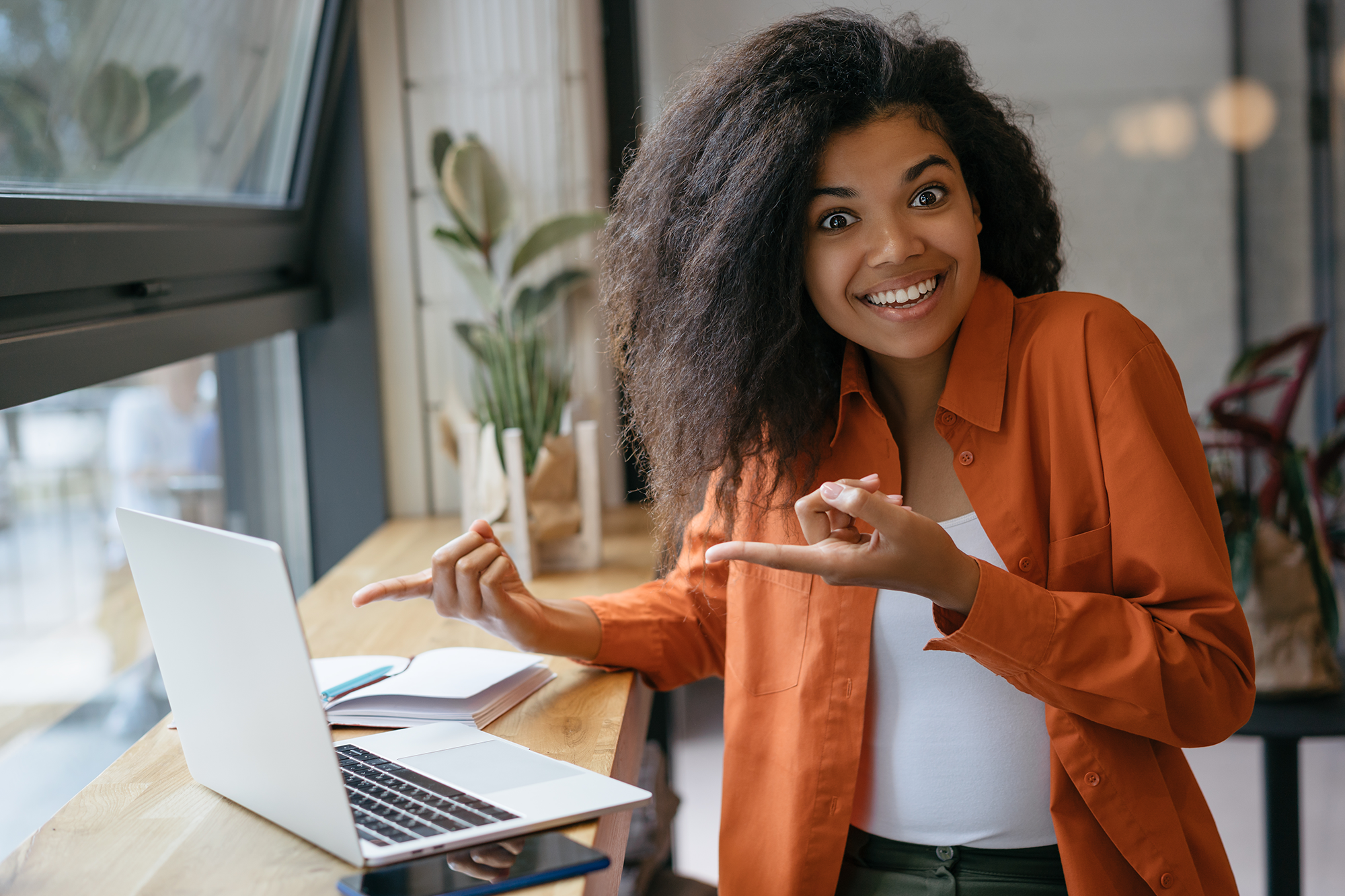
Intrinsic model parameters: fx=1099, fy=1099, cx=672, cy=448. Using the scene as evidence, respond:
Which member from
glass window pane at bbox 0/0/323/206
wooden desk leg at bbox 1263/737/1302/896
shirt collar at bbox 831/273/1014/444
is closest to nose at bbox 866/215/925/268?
shirt collar at bbox 831/273/1014/444

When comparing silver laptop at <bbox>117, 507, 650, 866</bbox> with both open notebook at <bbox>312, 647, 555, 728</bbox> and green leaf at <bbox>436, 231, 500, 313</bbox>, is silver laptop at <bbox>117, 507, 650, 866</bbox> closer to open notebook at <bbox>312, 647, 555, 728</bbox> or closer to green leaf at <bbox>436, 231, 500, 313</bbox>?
open notebook at <bbox>312, 647, 555, 728</bbox>

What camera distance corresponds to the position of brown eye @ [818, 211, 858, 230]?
1.19 m

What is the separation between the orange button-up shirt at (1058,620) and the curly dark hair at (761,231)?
0.22 ft

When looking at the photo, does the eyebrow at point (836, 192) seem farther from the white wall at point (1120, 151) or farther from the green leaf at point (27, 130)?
the white wall at point (1120, 151)

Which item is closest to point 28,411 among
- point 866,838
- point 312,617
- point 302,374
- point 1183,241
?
point 312,617

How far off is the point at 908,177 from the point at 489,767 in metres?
0.74

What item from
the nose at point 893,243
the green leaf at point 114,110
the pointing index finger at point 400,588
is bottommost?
the pointing index finger at point 400,588

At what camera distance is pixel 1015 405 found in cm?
117

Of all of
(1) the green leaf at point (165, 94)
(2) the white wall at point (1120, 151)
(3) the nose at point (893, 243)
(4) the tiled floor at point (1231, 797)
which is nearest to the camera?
(3) the nose at point (893, 243)

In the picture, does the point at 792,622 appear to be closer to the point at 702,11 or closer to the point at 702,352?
the point at 702,352

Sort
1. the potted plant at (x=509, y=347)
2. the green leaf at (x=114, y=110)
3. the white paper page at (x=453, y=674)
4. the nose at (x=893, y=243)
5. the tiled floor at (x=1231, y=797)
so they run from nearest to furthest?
the nose at (x=893, y=243)
the white paper page at (x=453, y=674)
the green leaf at (x=114, y=110)
the potted plant at (x=509, y=347)
the tiled floor at (x=1231, y=797)

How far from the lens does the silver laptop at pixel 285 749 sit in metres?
0.83

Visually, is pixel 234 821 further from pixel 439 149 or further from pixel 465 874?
pixel 439 149

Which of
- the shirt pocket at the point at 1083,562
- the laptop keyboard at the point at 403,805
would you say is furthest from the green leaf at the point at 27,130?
the shirt pocket at the point at 1083,562
